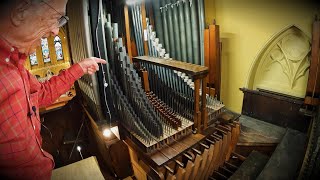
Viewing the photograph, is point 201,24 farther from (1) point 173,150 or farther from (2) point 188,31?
(1) point 173,150

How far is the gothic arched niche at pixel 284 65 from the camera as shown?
4.51 meters

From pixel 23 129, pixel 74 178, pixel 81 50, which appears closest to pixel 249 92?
pixel 81 50

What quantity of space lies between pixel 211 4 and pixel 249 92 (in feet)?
7.93

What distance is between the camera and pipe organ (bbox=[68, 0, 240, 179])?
10.9ft

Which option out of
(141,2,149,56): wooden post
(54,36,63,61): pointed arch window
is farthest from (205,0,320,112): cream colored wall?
(54,36,63,61): pointed arch window

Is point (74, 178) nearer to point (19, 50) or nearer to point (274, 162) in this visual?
point (19, 50)

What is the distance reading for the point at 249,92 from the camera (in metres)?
5.31

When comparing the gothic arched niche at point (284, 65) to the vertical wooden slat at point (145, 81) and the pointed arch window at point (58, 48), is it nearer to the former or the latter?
the vertical wooden slat at point (145, 81)


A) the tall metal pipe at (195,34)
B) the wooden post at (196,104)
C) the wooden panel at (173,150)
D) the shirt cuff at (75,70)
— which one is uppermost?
the tall metal pipe at (195,34)

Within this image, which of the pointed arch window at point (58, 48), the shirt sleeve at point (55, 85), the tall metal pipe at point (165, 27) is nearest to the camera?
the shirt sleeve at point (55, 85)

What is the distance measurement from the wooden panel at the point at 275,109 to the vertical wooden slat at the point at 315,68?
1.58 ft

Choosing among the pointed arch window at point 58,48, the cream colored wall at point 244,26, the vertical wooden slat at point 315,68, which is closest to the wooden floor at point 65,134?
the cream colored wall at point 244,26

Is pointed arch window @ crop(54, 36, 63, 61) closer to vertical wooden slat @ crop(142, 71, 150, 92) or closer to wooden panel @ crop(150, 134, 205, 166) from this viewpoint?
vertical wooden slat @ crop(142, 71, 150, 92)

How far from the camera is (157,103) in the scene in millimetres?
3949
